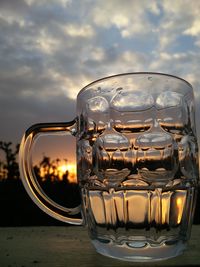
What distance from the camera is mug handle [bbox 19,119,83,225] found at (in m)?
0.78

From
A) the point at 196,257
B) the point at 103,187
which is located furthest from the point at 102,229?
the point at 196,257

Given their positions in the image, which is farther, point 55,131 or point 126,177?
point 55,131

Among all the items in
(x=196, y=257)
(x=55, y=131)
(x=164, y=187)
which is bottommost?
(x=196, y=257)

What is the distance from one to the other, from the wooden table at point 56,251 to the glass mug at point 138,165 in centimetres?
3

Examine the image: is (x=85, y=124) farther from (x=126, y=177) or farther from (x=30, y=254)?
(x=30, y=254)

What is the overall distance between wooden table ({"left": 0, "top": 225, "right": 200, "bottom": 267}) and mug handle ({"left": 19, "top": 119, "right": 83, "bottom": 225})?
2.6 inches

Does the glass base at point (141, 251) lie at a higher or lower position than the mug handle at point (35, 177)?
lower

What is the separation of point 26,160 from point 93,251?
0.22 metres

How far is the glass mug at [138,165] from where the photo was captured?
68cm

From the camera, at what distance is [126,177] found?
68cm

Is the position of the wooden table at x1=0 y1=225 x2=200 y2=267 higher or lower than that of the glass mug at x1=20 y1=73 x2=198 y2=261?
lower

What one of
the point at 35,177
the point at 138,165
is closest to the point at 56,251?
the point at 35,177

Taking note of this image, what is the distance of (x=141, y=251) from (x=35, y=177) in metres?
0.25

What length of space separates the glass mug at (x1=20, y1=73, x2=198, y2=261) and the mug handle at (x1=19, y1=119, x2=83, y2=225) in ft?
0.13
